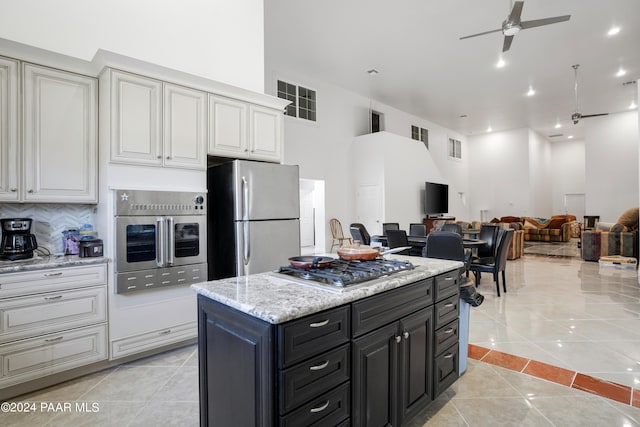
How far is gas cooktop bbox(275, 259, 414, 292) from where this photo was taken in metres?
1.53

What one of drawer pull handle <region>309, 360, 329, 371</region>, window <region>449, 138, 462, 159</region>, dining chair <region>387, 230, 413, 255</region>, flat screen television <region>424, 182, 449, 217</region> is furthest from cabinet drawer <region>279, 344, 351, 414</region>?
window <region>449, 138, 462, 159</region>

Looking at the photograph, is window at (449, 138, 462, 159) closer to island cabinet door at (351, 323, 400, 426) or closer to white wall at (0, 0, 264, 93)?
white wall at (0, 0, 264, 93)

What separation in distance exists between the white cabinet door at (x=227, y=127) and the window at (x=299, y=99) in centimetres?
374

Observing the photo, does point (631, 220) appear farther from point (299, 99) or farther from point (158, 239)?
point (158, 239)

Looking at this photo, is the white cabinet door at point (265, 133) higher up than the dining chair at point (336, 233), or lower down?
higher up

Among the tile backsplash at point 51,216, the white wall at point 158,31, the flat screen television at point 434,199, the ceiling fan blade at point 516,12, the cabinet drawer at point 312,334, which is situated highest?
the ceiling fan blade at point 516,12

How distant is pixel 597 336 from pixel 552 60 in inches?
236

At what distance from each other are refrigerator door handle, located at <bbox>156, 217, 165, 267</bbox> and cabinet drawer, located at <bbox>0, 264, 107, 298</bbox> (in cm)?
39

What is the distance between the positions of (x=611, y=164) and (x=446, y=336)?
12.1 m

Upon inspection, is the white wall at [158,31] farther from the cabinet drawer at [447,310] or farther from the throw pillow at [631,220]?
the throw pillow at [631,220]

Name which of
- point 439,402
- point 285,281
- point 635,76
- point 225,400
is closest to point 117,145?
point 285,281

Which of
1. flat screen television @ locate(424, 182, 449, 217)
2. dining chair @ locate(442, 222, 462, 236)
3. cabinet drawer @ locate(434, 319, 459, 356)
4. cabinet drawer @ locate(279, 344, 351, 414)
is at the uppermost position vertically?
flat screen television @ locate(424, 182, 449, 217)

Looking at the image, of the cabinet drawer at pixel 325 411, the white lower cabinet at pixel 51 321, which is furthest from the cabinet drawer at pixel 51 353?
the cabinet drawer at pixel 325 411

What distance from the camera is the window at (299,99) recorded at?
281 inches
